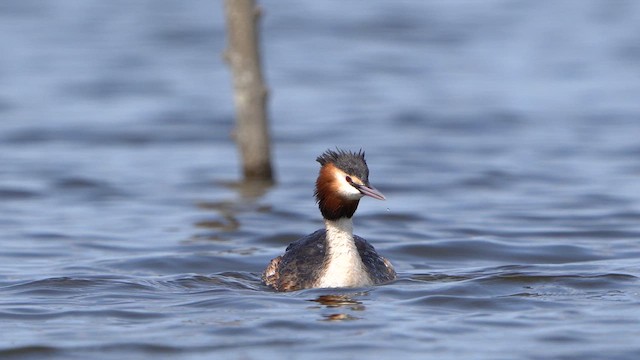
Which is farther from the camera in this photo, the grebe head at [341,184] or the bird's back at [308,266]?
the bird's back at [308,266]

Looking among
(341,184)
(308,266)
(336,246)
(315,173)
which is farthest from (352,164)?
(315,173)

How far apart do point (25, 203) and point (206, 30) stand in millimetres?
17178

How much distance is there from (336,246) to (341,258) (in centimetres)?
10

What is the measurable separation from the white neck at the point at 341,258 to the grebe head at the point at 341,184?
77 millimetres

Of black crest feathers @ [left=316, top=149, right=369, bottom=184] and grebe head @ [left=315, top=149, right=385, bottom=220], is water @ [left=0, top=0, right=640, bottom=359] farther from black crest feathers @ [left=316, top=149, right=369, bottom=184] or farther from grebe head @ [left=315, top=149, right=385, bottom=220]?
black crest feathers @ [left=316, top=149, right=369, bottom=184]

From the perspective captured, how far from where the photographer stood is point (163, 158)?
18844mm

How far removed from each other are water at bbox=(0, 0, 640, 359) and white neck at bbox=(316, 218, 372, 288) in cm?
15

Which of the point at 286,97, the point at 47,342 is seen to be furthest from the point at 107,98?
the point at 47,342

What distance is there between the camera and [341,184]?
1016cm

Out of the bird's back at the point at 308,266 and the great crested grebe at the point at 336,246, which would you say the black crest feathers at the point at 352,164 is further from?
the bird's back at the point at 308,266

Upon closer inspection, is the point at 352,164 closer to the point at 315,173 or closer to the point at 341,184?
the point at 341,184

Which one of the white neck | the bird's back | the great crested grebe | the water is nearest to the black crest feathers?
the great crested grebe

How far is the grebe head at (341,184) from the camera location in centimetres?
1004

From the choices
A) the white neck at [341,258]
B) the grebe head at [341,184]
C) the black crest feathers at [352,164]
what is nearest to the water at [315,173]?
the white neck at [341,258]
